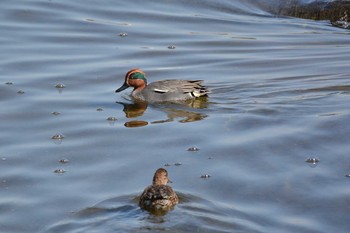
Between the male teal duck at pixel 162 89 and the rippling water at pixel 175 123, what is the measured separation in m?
0.22

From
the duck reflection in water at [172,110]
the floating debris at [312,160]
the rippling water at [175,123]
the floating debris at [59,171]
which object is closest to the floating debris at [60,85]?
the rippling water at [175,123]

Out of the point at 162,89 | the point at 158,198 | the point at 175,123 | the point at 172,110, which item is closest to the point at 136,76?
the point at 162,89

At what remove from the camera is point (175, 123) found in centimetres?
1123

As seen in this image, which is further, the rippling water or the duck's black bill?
the duck's black bill

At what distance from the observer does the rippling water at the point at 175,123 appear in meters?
8.19

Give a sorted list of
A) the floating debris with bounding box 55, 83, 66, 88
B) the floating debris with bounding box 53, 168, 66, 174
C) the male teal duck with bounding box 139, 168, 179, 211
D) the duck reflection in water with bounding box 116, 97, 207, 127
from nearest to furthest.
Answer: the male teal duck with bounding box 139, 168, 179, 211
the floating debris with bounding box 53, 168, 66, 174
the duck reflection in water with bounding box 116, 97, 207, 127
the floating debris with bounding box 55, 83, 66, 88

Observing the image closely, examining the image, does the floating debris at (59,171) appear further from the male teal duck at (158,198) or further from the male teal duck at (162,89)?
the male teal duck at (162,89)

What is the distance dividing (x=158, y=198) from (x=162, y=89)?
4.78 m

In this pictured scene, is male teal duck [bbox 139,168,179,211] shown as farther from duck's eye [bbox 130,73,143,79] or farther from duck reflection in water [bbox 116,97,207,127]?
duck's eye [bbox 130,73,143,79]

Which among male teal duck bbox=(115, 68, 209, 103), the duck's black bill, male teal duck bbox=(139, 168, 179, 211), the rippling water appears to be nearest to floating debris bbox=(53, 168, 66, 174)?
the rippling water

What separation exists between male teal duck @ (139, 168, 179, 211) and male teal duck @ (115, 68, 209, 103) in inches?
167

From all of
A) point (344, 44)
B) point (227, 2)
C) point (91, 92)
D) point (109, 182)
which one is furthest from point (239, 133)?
point (227, 2)

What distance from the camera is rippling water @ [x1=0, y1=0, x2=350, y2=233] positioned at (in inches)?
322

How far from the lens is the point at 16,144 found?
10195mm
